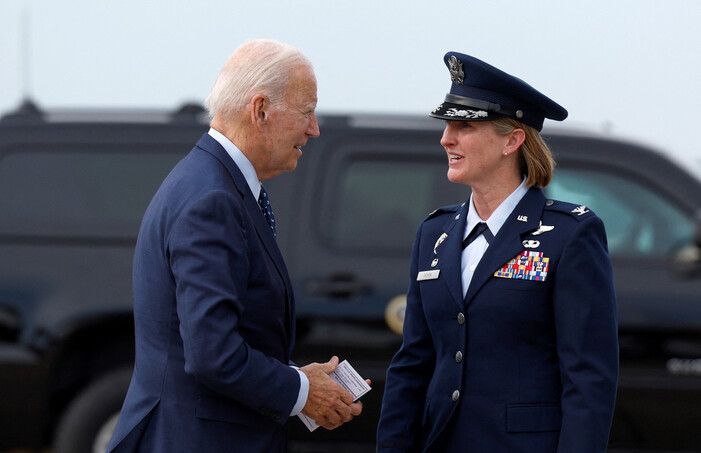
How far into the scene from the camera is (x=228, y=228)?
2.30m

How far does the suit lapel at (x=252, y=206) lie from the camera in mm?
2439

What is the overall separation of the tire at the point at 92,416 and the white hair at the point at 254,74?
111 inches

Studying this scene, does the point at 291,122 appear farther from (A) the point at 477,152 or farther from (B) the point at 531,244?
(B) the point at 531,244

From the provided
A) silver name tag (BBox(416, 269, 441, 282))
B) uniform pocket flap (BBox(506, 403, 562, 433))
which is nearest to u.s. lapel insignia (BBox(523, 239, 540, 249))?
silver name tag (BBox(416, 269, 441, 282))

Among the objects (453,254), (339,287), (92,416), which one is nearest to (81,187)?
(92,416)

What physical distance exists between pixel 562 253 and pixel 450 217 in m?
0.45

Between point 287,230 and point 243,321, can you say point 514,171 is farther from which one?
point 287,230

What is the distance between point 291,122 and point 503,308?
0.71 meters

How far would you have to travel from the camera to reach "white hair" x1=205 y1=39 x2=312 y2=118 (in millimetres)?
2463

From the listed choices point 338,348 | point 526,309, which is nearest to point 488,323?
point 526,309

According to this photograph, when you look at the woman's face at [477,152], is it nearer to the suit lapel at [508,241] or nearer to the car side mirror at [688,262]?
the suit lapel at [508,241]

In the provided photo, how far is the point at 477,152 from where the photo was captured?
2617 mm

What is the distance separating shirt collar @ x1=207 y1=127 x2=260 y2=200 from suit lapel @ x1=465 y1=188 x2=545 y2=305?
23.7 inches

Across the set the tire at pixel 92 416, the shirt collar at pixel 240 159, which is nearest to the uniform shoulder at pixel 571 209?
the shirt collar at pixel 240 159
